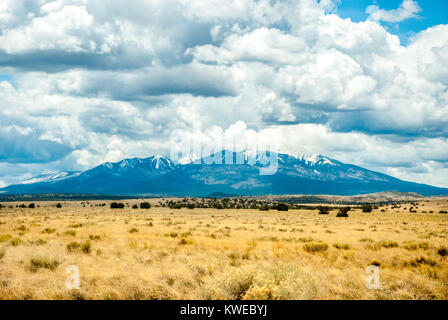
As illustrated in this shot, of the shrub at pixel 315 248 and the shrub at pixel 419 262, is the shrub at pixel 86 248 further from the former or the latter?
the shrub at pixel 419 262

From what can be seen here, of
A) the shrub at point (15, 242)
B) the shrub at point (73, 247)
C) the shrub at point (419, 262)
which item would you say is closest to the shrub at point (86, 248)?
the shrub at point (73, 247)

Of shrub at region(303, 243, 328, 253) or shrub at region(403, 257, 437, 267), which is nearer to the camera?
shrub at region(403, 257, 437, 267)

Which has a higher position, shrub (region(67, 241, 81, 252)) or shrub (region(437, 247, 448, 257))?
shrub (region(67, 241, 81, 252))

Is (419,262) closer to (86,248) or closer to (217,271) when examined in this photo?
(217,271)

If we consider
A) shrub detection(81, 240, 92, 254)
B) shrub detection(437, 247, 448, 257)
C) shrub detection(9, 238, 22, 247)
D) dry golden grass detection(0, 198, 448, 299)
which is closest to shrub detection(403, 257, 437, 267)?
dry golden grass detection(0, 198, 448, 299)

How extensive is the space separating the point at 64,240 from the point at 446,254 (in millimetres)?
19973

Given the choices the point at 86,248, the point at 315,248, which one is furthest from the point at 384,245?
the point at 86,248

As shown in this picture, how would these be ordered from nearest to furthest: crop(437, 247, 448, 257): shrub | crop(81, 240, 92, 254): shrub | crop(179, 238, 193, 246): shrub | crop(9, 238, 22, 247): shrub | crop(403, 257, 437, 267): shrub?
1. crop(403, 257, 437, 267): shrub
2. crop(81, 240, 92, 254): shrub
3. crop(437, 247, 448, 257): shrub
4. crop(9, 238, 22, 247): shrub
5. crop(179, 238, 193, 246): shrub

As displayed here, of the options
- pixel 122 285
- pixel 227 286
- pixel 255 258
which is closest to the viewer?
pixel 227 286

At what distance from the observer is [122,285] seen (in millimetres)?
11125

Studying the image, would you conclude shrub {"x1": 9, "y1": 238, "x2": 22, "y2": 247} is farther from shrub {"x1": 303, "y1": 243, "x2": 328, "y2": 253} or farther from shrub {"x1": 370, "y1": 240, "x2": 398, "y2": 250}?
shrub {"x1": 370, "y1": 240, "x2": 398, "y2": 250}
